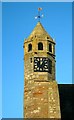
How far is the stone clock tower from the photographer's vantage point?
53.6 meters

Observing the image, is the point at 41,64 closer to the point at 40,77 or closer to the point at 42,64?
the point at 42,64

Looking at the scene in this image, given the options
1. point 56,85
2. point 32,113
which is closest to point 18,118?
point 32,113

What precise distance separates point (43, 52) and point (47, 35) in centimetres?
228

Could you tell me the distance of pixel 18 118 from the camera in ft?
165

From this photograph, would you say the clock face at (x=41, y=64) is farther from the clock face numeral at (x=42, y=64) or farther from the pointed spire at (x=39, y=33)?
the pointed spire at (x=39, y=33)

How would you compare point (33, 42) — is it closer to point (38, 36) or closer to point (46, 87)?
point (38, 36)

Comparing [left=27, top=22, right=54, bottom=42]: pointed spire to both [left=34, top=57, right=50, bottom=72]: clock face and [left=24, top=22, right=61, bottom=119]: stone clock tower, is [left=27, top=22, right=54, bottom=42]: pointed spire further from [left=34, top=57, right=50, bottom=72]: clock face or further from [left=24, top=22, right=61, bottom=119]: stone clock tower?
[left=34, top=57, right=50, bottom=72]: clock face

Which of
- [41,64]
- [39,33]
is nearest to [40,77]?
[41,64]

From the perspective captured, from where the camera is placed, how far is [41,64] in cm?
5603

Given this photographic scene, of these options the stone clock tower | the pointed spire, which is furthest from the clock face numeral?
the pointed spire

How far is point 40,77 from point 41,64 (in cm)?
132

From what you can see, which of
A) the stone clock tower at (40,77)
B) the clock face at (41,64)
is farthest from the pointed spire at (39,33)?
the clock face at (41,64)

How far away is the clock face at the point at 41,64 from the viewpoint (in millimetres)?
56000

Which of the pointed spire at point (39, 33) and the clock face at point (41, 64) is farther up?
the pointed spire at point (39, 33)
